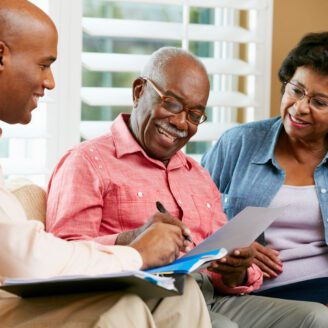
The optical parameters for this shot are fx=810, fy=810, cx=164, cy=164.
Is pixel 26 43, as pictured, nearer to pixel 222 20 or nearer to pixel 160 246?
pixel 160 246

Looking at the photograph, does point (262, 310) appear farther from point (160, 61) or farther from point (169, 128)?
point (160, 61)

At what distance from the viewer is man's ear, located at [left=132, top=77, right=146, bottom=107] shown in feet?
7.91

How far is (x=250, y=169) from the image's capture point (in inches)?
109

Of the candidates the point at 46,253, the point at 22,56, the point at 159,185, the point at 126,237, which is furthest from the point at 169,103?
the point at 46,253

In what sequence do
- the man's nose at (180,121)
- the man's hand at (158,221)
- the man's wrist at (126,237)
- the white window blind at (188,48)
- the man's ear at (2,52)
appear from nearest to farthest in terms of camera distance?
the man's ear at (2,52) → the man's hand at (158,221) → the man's wrist at (126,237) → the man's nose at (180,121) → the white window blind at (188,48)

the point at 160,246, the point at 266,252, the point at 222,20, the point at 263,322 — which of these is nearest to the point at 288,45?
the point at 222,20

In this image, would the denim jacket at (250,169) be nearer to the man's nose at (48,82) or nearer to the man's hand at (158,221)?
the man's hand at (158,221)

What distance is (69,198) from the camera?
7.13 feet

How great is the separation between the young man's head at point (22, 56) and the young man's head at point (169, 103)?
0.58 m

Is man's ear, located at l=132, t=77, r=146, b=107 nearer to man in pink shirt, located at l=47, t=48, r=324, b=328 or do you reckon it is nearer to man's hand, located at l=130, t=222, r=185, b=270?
man in pink shirt, located at l=47, t=48, r=324, b=328

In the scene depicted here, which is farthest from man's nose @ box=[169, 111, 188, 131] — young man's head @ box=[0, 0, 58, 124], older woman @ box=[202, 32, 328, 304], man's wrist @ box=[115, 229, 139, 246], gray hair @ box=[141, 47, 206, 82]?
young man's head @ box=[0, 0, 58, 124]

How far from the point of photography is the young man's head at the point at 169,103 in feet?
7.67

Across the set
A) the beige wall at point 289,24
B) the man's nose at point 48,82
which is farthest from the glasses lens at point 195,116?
the beige wall at point 289,24

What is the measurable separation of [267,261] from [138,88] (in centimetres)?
69
